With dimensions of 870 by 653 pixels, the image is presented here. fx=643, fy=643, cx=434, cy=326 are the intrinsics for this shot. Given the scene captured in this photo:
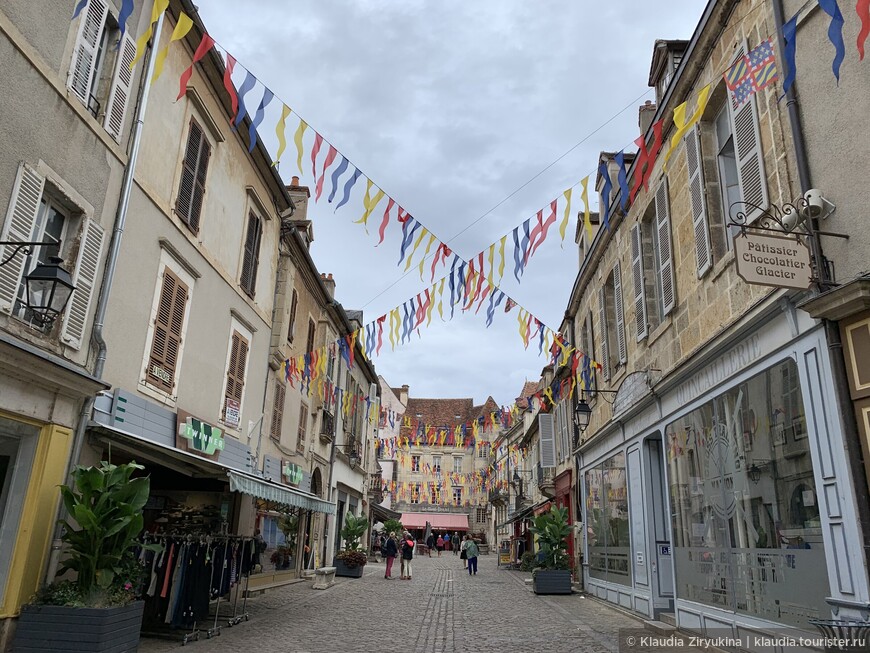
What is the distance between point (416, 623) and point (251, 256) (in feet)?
24.9

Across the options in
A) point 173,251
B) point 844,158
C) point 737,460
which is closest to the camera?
point 844,158

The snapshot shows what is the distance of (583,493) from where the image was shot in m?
15.7

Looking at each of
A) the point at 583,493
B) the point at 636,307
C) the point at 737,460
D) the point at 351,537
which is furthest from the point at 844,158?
the point at 351,537

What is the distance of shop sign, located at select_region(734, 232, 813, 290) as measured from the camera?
5391 millimetres

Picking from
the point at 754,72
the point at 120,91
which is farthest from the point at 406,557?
the point at 754,72

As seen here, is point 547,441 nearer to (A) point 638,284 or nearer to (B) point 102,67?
(A) point 638,284

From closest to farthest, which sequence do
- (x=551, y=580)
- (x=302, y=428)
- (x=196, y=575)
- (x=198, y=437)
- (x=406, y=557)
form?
(x=196, y=575), (x=198, y=437), (x=551, y=580), (x=302, y=428), (x=406, y=557)

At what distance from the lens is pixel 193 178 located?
10180 mm

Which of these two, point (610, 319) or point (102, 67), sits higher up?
point (102, 67)

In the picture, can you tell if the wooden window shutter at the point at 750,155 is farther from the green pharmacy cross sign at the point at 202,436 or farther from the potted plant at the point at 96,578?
the green pharmacy cross sign at the point at 202,436

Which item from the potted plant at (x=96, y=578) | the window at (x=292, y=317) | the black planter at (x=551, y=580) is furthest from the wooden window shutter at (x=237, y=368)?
the black planter at (x=551, y=580)

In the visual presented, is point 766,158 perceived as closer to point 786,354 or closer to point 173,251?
point 786,354

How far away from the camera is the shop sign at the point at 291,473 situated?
15.3 meters

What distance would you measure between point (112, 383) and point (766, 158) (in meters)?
7.86
